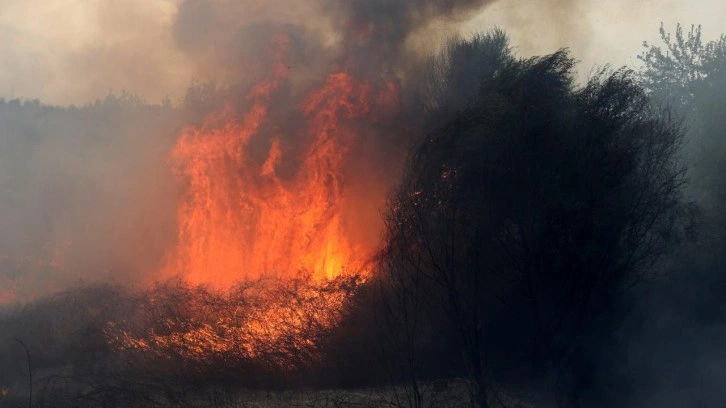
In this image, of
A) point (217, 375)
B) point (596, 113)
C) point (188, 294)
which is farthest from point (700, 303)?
point (188, 294)

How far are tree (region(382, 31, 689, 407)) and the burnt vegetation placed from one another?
0.05 meters

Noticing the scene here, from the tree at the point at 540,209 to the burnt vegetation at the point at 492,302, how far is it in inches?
2.1

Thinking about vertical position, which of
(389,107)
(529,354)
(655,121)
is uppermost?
(389,107)

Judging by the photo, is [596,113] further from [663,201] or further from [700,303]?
[700,303]

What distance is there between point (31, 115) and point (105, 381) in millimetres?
33801

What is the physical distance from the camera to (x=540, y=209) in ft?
54.9

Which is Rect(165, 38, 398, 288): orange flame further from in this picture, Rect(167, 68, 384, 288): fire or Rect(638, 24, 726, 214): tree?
Rect(638, 24, 726, 214): tree

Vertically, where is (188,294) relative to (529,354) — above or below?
above

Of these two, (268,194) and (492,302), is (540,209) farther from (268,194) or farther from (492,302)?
(268,194)

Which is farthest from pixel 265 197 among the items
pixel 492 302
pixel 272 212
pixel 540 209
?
pixel 540 209

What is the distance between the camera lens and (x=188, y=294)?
Result: 80.0 ft

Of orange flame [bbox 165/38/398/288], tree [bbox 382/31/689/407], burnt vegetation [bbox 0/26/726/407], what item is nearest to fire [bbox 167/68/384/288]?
orange flame [bbox 165/38/398/288]

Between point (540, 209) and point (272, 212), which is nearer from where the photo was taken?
point (540, 209)

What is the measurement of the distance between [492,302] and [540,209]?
471 cm
